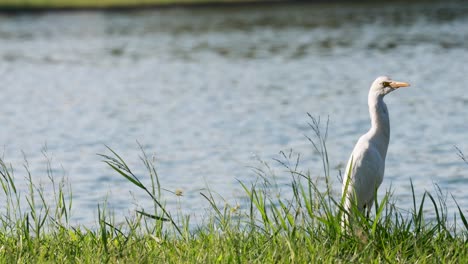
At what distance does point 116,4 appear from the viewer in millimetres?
54312

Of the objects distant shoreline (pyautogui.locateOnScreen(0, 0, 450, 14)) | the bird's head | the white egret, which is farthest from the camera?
distant shoreline (pyautogui.locateOnScreen(0, 0, 450, 14))

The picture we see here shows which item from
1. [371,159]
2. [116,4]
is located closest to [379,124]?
[371,159]

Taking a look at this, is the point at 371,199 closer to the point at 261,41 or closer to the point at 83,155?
the point at 83,155

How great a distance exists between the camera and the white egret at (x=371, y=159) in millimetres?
7125

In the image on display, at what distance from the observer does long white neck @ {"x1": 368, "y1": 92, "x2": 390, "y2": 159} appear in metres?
7.56

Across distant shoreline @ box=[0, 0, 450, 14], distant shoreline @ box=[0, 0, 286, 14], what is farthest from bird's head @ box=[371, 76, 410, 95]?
distant shoreline @ box=[0, 0, 286, 14]

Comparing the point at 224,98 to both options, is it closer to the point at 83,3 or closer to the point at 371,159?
the point at 371,159

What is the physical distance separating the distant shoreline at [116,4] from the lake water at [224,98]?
793cm

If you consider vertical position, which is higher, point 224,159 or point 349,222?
point 349,222

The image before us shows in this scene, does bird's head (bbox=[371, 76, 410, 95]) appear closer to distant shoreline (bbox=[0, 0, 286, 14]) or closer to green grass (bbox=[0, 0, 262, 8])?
distant shoreline (bbox=[0, 0, 286, 14])

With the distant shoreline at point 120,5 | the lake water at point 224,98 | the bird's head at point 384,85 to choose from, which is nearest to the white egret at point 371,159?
the bird's head at point 384,85

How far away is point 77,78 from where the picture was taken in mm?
26531

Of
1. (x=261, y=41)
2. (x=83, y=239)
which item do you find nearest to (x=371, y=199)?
(x=83, y=239)

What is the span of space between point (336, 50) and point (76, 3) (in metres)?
27.5
